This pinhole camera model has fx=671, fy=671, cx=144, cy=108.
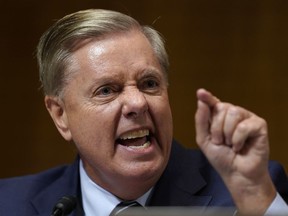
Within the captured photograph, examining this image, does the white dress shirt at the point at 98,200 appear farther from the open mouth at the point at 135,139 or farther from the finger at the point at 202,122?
the finger at the point at 202,122

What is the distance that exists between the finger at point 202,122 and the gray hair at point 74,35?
0.61m

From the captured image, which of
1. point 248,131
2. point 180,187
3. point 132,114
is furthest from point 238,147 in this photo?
point 180,187

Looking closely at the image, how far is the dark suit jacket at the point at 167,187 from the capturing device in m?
2.05

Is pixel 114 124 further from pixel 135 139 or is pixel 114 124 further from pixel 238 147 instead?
pixel 238 147

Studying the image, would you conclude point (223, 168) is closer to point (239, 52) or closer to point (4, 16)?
point (239, 52)

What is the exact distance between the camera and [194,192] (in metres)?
2.07

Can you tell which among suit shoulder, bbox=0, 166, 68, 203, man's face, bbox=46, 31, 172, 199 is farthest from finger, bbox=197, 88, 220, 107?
suit shoulder, bbox=0, 166, 68, 203

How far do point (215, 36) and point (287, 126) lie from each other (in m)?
0.58

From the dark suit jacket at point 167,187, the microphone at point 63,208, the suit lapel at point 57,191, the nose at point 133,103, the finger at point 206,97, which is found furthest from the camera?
the suit lapel at point 57,191

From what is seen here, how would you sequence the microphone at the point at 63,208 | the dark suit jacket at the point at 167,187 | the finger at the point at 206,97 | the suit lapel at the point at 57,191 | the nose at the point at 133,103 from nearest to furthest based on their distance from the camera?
1. the finger at the point at 206,97
2. the microphone at the point at 63,208
3. the nose at the point at 133,103
4. the dark suit jacket at the point at 167,187
5. the suit lapel at the point at 57,191

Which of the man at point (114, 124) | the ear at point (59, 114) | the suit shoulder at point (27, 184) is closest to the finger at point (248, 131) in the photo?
the man at point (114, 124)

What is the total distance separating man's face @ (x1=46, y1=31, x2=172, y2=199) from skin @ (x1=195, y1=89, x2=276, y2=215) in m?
→ 0.40

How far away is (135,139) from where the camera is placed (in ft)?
6.52

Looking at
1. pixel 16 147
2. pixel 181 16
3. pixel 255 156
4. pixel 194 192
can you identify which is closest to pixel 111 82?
pixel 194 192
